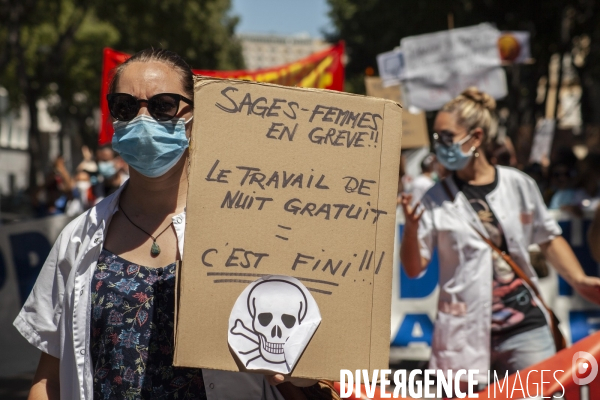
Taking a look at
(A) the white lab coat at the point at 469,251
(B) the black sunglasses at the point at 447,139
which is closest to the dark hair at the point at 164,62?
(A) the white lab coat at the point at 469,251

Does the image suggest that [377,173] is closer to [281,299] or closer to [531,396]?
[281,299]

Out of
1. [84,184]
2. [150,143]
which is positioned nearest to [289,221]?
[150,143]

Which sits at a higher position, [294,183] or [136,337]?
[294,183]

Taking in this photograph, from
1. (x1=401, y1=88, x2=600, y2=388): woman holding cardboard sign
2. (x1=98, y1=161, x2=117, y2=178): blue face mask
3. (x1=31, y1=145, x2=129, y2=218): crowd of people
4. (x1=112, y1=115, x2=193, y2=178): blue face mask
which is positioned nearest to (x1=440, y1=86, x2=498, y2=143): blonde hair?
(x1=401, y1=88, x2=600, y2=388): woman holding cardboard sign

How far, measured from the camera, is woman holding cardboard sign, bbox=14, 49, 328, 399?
88.2 inches

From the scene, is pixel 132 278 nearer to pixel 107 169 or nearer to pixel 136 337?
pixel 136 337

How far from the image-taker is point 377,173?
2184mm

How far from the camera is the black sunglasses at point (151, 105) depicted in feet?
7.72

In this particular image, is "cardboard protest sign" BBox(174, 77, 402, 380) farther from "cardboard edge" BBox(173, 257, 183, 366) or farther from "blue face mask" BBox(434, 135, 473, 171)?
"blue face mask" BBox(434, 135, 473, 171)

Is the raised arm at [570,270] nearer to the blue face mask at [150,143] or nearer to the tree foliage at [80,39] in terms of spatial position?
the blue face mask at [150,143]

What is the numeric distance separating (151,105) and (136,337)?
0.64 meters

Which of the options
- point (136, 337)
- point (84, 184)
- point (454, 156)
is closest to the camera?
point (136, 337)

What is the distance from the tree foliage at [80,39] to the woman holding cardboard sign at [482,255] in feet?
64.7

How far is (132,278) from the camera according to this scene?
7.56ft
